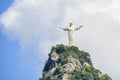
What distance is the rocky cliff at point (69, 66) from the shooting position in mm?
127438

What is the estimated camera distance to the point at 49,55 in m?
132

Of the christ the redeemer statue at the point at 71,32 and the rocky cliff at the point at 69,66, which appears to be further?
the christ the redeemer statue at the point at 71,32

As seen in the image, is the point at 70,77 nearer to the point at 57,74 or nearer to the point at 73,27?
the point at 57,74

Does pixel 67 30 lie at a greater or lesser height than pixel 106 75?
greater

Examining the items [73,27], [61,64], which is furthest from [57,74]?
[73,27]

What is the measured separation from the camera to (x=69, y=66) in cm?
12925

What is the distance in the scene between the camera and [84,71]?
419 feet

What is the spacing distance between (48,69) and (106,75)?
1156 centimetres

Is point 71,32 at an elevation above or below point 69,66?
above

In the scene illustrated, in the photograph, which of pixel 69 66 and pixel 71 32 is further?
pixel 71 32

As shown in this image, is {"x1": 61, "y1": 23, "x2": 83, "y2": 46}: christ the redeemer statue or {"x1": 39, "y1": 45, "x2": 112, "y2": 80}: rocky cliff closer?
{"x1": 39, "y1": 45, "x2": 112, "y2": 80}: rocky cliff

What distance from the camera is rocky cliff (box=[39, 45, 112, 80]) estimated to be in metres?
127

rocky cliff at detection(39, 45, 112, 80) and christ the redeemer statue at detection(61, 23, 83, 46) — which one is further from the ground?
christ the redeemer statue at detection(61, 23, 83, 46)

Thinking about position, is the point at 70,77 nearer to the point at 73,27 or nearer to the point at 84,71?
the point at 84,71
